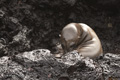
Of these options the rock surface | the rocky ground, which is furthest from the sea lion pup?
the rock surface

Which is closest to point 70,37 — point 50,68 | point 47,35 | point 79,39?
point 79,39

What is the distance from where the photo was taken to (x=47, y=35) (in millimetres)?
4191

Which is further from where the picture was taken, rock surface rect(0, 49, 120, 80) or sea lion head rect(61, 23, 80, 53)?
sea lion head rect(61, 23, 80, 53)

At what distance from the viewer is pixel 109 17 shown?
469 centimetres

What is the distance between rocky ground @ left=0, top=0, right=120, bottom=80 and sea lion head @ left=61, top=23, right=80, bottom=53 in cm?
65

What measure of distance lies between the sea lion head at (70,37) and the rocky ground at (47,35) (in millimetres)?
654

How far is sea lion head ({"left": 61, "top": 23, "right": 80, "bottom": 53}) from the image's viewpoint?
135 inches

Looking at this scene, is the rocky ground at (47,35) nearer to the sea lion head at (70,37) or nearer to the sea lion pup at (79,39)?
the sea lion pup at (79,39)

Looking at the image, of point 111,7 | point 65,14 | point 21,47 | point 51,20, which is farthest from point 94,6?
point 21,47

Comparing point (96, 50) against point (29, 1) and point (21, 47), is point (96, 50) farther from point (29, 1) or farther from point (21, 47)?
point (29, 1)

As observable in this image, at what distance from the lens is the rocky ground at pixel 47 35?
2.20 meters

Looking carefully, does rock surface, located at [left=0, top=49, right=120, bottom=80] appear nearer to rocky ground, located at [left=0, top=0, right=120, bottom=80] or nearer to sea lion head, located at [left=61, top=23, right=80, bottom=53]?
rocky ground, located at [left=0, top=0, right=120, bottom=80]

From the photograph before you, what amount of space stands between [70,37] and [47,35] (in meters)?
0.87

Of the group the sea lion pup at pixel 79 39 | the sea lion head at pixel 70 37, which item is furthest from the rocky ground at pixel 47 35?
the sea lion head at pixel 70 37
